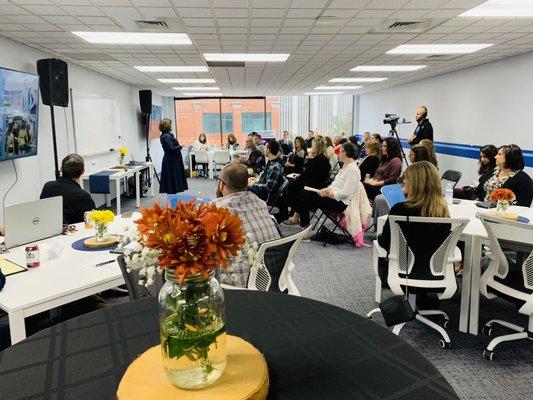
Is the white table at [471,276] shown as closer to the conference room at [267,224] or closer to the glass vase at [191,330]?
the conference room at [267,224]

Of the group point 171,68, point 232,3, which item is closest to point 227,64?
point 171,68

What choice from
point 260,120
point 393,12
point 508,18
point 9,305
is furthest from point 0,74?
point 260,120

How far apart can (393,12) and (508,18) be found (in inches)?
54.0

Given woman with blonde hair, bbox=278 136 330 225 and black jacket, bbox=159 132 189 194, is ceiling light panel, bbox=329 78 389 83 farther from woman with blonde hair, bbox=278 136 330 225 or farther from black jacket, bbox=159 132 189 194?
woman with blonde hair, bbox=278 136 330 225

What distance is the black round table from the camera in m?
1.09

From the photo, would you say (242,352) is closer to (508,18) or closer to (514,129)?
(508,18)

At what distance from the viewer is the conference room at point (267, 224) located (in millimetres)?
1108

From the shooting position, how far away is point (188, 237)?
1.01 meters

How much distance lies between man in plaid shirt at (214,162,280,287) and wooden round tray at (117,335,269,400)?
1.08m

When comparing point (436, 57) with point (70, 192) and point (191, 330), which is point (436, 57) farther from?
point (191, 330)

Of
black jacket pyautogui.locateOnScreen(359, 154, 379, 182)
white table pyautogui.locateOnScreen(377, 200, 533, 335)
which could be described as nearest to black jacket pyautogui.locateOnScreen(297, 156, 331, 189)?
black jacket pyautogui.locateOnScreen(359, 154, 379, 182)

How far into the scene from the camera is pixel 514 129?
6887 mm

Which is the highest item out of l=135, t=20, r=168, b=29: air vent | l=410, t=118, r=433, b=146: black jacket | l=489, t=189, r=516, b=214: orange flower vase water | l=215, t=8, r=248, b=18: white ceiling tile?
l=135, t=20, r=168, b=29: air vent

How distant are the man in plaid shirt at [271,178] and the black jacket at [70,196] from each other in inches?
105
